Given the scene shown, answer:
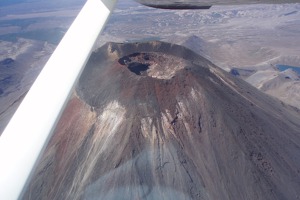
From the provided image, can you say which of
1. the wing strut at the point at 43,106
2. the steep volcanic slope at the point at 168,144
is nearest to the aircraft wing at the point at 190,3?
the wing strut at the point at 43,106

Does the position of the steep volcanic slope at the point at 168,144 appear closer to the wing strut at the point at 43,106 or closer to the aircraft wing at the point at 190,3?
the wing strut at the point at 43,106

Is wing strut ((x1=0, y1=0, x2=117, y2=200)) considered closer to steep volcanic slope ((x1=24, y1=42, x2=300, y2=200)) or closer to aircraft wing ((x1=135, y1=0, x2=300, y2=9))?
aircraft wing ((x1=135, y1=0, x2=300, y2=9))

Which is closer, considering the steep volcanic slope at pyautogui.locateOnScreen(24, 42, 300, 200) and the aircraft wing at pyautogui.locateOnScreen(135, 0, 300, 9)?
the aircraft wing at pyautogui.locateOnScreen(135, 0, 300, 9)

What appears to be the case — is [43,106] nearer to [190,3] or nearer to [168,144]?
[190,3]

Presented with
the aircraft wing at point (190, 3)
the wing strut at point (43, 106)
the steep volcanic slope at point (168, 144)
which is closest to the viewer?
the wing strut at point (43, 106)

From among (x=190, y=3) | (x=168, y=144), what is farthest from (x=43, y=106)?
(x=168, y=144)

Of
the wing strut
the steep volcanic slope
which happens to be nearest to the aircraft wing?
the wing strut

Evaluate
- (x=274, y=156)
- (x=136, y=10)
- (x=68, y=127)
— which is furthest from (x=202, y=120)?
(x=136, y=10)

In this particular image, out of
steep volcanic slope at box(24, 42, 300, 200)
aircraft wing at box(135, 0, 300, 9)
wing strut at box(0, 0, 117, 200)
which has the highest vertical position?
aircraft wing at box(135, 0, 300, 9)
